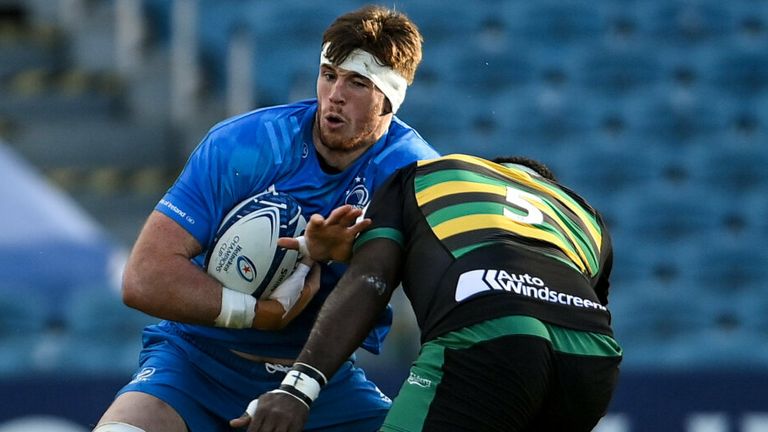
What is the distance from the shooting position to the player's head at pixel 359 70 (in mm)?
4168

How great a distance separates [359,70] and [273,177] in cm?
41

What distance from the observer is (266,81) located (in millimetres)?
9656

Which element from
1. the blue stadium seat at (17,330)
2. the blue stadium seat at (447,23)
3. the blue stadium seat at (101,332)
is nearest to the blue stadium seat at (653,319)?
the blue stadium seat at (447,23)

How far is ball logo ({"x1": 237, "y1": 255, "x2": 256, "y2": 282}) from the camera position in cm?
409

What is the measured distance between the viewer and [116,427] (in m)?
3.87

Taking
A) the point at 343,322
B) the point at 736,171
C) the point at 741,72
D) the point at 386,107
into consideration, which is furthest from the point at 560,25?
the point at 343,322

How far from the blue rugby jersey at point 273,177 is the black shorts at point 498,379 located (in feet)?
2.82

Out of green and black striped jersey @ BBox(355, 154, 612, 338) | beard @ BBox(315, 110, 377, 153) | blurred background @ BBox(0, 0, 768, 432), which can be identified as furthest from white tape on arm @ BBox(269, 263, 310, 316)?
blurred background @ BBox(0, 0, 768, 432)

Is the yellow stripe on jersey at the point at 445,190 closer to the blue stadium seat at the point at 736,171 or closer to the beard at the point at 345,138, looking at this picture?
the beard at the point at 345,138

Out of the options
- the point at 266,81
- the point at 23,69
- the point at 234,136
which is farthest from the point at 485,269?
the point at 23,69

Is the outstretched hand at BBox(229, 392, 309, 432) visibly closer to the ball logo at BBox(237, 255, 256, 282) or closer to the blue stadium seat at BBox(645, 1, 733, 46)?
the ball logo at BBox(237, 255, 256, 282)

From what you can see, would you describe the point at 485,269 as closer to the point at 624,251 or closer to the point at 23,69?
the point at 624,251

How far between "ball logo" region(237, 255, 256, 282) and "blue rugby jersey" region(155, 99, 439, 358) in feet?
0.37

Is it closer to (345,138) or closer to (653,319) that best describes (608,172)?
(653,319)
